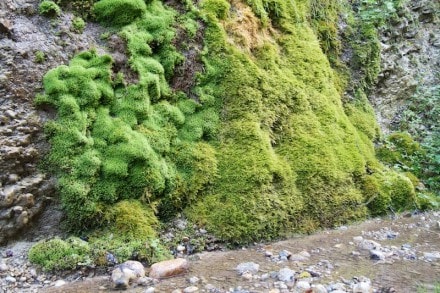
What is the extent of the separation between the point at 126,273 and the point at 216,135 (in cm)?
216

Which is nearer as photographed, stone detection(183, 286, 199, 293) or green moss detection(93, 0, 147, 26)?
stone detection(183, 286, 199, 293)

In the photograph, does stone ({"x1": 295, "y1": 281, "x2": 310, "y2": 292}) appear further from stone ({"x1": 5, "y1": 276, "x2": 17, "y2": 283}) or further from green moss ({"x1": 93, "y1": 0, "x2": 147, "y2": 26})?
green moss ({"x1": 93, "y1": 0, "x2": 147, "y2": 26})

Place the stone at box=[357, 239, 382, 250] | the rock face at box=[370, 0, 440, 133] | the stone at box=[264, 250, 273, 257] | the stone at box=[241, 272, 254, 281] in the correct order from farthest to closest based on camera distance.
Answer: the rock face at box=[370, 0, 440, 133] < the stone at box=[357, 239, 382, 250] < the stone at box=[264, 250, 273, 257] < the stone at box=[241, 272, 254, 281]

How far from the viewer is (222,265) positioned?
4.07 metres

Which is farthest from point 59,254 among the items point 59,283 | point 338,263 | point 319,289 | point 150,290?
point 338,263

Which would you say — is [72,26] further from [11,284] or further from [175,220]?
[11,284]

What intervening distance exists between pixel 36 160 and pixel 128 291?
1700 mm

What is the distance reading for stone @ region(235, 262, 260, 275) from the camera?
12.8 feet

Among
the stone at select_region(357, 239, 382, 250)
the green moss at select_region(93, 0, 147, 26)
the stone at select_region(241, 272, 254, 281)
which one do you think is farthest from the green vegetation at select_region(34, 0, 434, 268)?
the stone at select_region(241, 272, 254, 281)

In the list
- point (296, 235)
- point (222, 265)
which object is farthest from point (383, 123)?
point (222, 265)

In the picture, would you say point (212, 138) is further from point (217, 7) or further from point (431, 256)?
point (431, 256)

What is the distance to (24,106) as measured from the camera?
14.2ft

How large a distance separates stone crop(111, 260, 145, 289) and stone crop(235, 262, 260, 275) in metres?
0.88

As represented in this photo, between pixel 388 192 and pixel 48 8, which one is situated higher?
pixel 48 8
